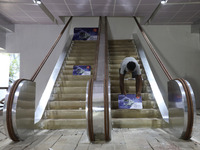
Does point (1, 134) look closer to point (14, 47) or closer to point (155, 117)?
point (155, 117)

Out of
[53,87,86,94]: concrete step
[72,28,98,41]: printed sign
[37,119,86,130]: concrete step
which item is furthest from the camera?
[72,28,98,41]: printed sign

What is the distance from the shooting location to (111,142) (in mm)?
2979

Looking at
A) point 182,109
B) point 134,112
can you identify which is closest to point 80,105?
point 134,112

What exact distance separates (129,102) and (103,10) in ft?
15.2

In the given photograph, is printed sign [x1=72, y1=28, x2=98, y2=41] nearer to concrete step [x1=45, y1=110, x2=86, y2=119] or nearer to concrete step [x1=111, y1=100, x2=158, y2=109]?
concrete step [x1=111, y1=100, x2=158, y2=109]

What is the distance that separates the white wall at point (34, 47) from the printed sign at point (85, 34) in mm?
786

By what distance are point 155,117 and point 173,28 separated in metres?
6.12

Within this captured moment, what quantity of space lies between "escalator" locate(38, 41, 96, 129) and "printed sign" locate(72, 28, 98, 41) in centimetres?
209

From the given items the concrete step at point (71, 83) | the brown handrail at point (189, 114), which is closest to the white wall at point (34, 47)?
the concrete step at point (71, 83)

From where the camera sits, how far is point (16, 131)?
296 cm

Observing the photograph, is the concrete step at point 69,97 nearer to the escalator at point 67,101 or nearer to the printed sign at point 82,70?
the escalator at point 67,101

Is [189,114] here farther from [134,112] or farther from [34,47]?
[34,47]

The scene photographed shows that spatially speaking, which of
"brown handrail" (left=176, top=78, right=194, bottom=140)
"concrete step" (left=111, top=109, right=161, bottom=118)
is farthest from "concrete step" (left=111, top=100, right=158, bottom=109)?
"brown handrail" (left=176, top=78, right=194, bottom=140)

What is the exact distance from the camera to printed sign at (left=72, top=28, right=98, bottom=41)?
30.4 ft
